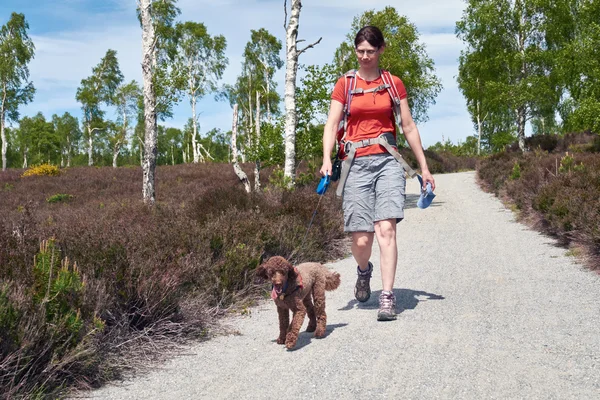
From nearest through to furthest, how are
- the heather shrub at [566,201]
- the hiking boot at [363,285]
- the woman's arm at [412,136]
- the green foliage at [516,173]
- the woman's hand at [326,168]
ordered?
the woman's hand at [326,168], the woman's arm at [412,136], the hiking boot at [363,285], the heather shrub at [566,201], the green foliage at [516,173]

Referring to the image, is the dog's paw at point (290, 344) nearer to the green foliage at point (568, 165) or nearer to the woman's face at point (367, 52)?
the woman's face at point (367, 52)

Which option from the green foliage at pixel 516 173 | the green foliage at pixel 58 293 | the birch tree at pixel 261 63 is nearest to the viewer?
the green foliage at pixel 58 293

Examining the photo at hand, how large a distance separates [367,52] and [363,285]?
220cm

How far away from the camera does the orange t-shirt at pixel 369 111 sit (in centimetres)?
490

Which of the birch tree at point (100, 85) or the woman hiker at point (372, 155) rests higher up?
the birch tree at point (100, 85)

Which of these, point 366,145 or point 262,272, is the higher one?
point 366,145

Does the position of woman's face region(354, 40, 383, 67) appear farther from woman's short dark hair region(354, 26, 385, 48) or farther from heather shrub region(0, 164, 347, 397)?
heather shrub region(0, 164, 347, 397)

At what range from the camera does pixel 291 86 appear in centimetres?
1334

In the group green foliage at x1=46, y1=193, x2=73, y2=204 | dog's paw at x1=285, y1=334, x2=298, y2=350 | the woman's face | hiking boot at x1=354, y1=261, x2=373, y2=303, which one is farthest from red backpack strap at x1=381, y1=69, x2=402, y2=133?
green foliage at x1=46, y1=193, x2=73, y2=204

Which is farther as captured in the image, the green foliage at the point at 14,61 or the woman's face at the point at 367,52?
the green foliage at the point at 14,61

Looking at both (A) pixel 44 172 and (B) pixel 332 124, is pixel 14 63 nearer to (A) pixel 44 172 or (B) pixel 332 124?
(A) pixel 44 172

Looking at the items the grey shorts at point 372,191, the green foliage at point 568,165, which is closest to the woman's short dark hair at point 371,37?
the grey shorts at point 372,191

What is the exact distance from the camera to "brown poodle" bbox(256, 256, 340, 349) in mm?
3908

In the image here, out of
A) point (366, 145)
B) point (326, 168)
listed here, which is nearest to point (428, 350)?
point (326, 168)
